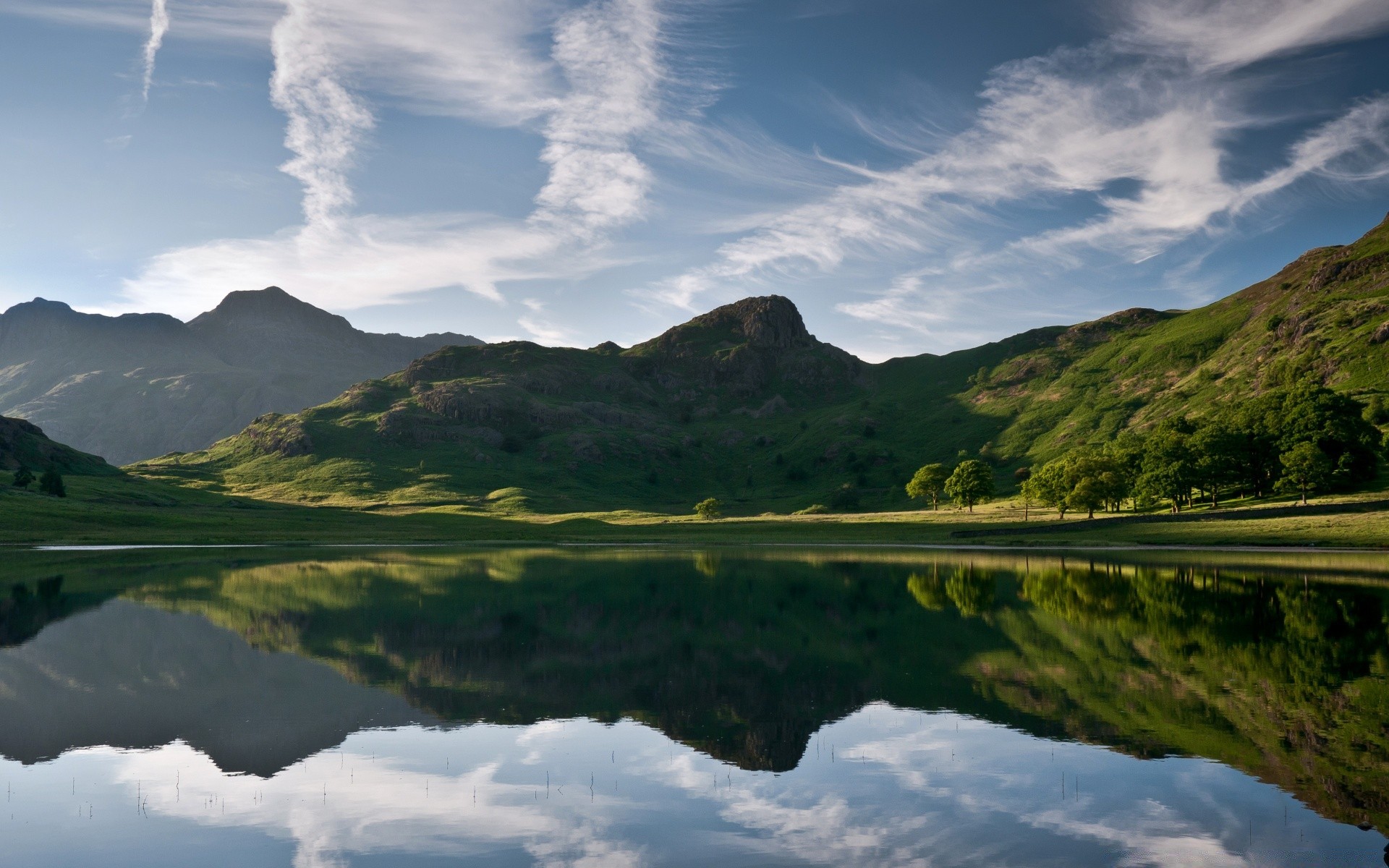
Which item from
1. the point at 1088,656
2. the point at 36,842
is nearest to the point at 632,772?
the point at 36,842

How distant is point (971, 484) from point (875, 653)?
463 feet

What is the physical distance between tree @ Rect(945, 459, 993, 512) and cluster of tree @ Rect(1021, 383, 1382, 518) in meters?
15.4

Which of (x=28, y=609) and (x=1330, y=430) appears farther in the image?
(x=1330, y=430)

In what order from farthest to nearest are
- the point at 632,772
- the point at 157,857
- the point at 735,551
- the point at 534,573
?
the point at 735,551 → the point at 534,573 → the point at 632,772 → the point at 157,857

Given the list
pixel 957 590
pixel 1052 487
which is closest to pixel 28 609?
pixel 957 590

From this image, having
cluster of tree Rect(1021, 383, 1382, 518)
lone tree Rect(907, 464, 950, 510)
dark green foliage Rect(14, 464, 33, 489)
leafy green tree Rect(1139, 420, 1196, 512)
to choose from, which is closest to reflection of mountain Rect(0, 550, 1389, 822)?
leafy green tree Rect(1139, 420, 1196, 512)

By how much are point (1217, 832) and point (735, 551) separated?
99068mm

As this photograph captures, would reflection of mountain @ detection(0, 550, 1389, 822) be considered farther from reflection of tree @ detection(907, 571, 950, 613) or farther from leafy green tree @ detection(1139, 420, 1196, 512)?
leafy green tree @ detection(1139, 420, 1196, 512)

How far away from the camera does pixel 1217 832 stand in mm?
17469

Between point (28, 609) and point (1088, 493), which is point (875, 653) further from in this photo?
point (1088, 493)

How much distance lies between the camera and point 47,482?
161250 mm

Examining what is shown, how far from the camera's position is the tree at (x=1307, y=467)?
130 m

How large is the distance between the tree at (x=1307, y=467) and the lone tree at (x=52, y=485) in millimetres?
219858

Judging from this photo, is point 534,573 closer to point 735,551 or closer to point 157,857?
point 735,551
